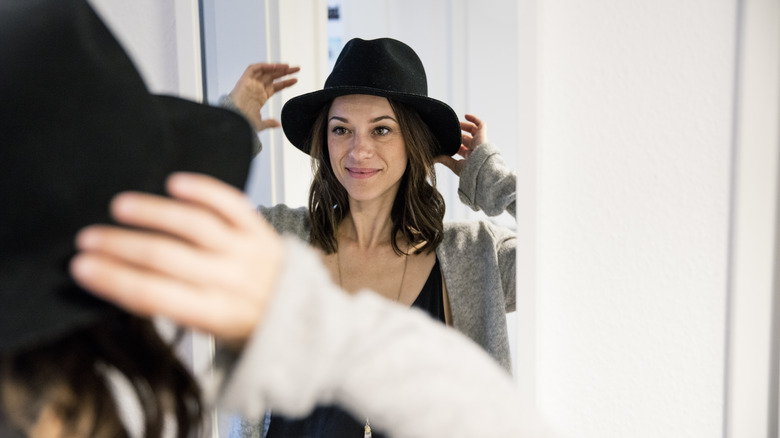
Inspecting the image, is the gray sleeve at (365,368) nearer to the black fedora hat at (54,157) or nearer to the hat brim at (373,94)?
the black fedora hat at (54,157)

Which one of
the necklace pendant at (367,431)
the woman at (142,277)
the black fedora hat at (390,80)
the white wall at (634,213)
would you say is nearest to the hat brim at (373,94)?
the black fedora hat at (390,80)

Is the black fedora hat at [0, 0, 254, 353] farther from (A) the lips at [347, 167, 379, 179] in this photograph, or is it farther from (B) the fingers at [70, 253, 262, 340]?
(A) the lips at [347, 167, 379, 179]

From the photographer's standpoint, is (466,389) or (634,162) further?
(634,162)

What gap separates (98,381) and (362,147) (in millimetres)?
603

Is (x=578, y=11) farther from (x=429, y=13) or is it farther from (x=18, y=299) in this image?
(x=18, y=299)

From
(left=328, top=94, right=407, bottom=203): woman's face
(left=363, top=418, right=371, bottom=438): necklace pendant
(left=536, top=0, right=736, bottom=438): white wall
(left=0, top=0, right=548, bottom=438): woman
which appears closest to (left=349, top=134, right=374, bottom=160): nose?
(left=328, top=94, right=407, bottom=203): woman's face

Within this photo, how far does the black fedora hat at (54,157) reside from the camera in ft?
0.86

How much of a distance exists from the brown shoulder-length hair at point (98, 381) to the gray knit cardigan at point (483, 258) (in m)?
0.59

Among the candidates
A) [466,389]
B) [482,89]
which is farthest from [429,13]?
[466,389]

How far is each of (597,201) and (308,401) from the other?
0.66 metres

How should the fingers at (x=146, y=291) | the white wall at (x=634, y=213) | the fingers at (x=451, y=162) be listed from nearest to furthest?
the fingers at (x=146, y=291) → the white wall at (x=634, y=213) → the fingers at (x=451, y=162)

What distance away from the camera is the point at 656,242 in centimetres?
81

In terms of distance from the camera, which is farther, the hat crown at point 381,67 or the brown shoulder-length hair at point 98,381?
the hat crown at point 381,67

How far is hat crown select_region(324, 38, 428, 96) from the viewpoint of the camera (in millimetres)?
816
